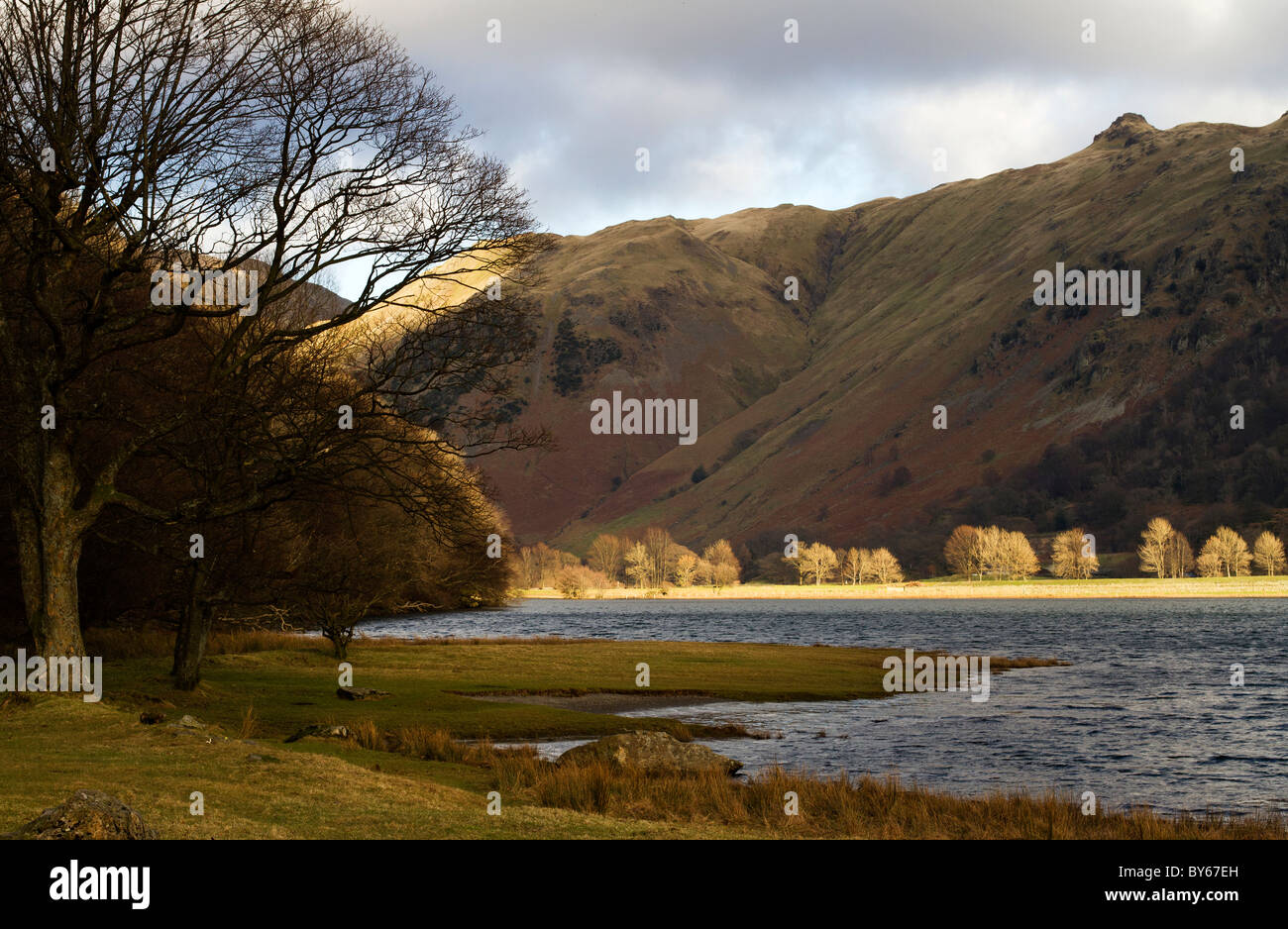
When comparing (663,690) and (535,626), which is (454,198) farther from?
(535,626)

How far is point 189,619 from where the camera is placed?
1378 inches

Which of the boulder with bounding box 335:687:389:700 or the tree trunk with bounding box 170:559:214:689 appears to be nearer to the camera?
the tree trunk with bounding box 170:559:214:689

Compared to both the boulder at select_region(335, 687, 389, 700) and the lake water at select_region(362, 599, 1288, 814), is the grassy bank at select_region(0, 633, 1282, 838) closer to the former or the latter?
the boulder at select_region(335, 687, 389, 700)

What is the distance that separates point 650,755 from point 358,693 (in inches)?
641

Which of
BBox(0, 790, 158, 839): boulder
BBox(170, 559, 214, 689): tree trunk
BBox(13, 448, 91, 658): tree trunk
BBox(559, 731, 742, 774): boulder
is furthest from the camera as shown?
BBox(170, 559, 214, 689): tree trunk

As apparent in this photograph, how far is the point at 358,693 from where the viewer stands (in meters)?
39.7

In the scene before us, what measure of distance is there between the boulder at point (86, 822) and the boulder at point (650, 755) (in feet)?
49.8

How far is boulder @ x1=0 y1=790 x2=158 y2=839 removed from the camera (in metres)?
11.6

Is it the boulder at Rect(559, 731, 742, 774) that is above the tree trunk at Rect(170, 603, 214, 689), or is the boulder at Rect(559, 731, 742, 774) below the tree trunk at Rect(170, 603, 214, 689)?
below

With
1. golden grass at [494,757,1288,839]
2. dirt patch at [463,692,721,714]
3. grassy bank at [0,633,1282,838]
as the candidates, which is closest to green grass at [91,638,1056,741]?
grassy bank at [0,633,1282,838]

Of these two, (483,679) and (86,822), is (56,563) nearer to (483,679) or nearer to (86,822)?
(86,822)

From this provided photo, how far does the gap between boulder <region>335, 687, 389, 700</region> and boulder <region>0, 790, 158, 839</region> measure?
90.0ft
